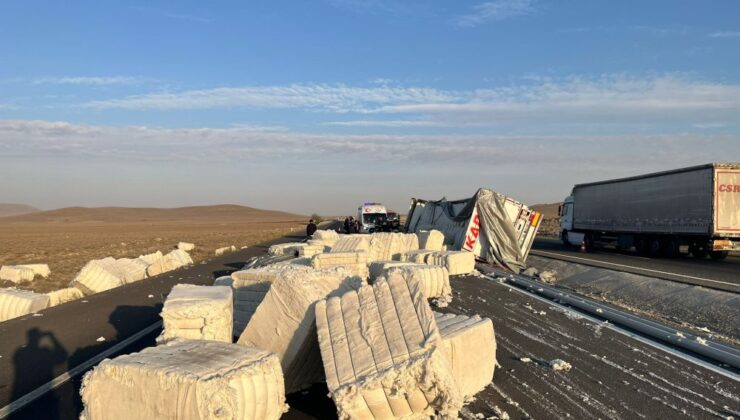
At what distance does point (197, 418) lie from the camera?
163 inches

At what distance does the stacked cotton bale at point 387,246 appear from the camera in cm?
1820

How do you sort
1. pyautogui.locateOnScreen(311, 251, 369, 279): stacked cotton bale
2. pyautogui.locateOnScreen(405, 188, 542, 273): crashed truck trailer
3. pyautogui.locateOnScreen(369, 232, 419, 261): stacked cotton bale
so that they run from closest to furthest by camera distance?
pyautogui.locateOnScreen(311, 251, 369, 279): stacked cotton bale < pyautogui.locateOnScreen(369, 232, 419, 261): stacked cotton bale < pyautogui.locateOnScreen(405, 188, 542, 273): crashed truck trailer

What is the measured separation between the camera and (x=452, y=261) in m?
16.7

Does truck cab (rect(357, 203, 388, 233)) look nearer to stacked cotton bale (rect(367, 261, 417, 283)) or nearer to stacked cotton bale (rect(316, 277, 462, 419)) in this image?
stacked cotton bale (rect(367, 261, 417, 283))

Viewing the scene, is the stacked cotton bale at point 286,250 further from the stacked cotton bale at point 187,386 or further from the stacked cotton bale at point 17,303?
the stacked cotton bale at point 187,386

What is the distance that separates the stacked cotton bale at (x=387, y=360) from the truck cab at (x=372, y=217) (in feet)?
122

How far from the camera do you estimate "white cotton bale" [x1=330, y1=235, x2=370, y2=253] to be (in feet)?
51.9

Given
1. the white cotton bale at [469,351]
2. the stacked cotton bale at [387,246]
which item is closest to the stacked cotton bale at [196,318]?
the white cotton bale at [469,351]

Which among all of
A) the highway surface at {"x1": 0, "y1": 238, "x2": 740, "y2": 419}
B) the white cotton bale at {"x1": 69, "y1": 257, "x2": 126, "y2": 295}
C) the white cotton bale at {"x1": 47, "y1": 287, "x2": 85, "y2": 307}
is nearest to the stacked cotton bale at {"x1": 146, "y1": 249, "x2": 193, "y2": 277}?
the white cotton bale at {"x1": 69, "y1": 257, "x2": 126, "y2": 295}

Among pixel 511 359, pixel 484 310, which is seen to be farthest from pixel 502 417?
pixel 484 310

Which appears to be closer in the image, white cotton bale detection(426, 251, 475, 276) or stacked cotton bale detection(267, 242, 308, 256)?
white cotton bale detection(426, 251, 475, 276)

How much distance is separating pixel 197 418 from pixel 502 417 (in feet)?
8.79

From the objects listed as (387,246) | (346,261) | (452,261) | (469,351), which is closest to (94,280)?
(346,261)

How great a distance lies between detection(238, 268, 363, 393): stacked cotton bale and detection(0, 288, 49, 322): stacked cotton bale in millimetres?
8073
